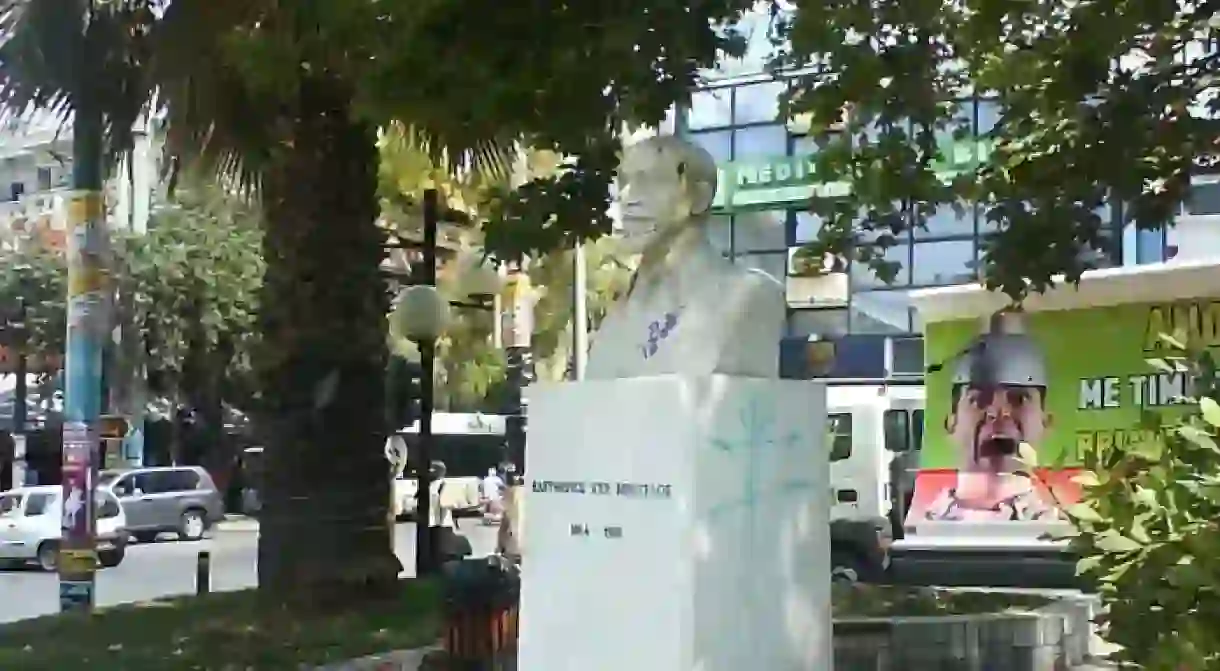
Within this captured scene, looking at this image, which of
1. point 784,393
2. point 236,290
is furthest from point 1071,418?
point 236,290

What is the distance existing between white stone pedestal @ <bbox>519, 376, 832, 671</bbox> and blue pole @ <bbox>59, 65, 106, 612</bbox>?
6.16 m

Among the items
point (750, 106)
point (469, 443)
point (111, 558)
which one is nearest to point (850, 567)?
point (111, 558)

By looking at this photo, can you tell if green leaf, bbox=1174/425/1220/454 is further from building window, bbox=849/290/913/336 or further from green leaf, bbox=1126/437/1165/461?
building window, bbox=849/290/913/336

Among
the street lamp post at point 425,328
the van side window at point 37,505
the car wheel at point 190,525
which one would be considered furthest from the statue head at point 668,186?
the car wheel at point 190,525

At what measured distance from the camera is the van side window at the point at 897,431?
20.3 m

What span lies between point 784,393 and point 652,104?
6.51ft

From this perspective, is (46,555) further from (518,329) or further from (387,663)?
(387,663)

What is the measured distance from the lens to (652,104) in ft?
24.1

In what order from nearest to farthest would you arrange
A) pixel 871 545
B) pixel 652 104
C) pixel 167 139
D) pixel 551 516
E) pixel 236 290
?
pixel 551 516, pixel 652 104, pixel 167 139, pixel 871 545, pixel 236 290

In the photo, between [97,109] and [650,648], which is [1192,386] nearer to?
[650,648]

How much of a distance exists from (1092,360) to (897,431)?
6447 millimetres

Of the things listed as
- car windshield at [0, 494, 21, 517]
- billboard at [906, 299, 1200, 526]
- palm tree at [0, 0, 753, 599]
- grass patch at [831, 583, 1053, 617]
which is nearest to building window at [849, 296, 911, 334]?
billboard at [906, 299, 1200, 526]

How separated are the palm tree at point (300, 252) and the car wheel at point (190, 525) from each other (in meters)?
24.4

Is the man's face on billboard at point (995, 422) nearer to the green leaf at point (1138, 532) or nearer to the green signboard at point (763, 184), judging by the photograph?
the green signboard at point (763, 184)
